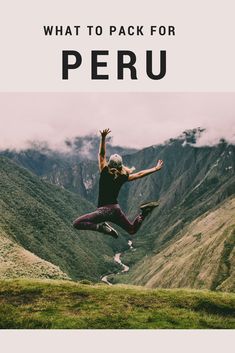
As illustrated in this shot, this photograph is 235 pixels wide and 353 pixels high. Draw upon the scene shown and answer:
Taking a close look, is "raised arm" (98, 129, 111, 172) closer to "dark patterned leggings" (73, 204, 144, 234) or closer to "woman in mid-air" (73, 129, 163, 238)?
"woman in mid-air" (73, 129, 163, 238)

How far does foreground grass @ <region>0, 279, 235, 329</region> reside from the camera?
27281mm

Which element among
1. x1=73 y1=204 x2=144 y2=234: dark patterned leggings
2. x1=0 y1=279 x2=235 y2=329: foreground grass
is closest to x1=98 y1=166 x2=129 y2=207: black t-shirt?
x1=73 y1=204 x2=144 y2=234: dark patterned leggings

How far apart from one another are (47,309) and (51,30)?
82.8 feet

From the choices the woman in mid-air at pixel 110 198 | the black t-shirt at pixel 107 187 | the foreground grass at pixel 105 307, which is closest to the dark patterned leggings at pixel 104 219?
the woman in mid-air at pixel 110 198

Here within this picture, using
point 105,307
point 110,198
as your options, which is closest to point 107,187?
point 110,198

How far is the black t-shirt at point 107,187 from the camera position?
18.9 meters

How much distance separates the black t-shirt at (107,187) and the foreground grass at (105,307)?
34.4ft

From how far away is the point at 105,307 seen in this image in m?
29.4

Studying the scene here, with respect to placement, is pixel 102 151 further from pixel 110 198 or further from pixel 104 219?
pixel 104 219

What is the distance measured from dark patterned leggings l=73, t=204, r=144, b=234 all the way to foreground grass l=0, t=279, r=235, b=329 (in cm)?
977

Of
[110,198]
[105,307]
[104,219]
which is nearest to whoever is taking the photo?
[104,219]

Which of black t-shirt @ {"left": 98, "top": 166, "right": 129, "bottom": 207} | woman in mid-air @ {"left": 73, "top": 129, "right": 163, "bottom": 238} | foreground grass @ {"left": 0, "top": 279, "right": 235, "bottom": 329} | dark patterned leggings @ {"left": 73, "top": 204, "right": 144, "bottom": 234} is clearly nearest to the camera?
dark patterned leggings @ {"left": 73, "top": 204, "right": 144, "bottom": 234}

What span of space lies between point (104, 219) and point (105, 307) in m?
12.3

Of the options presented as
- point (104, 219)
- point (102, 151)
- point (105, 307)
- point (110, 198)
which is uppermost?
point (102, 151)
